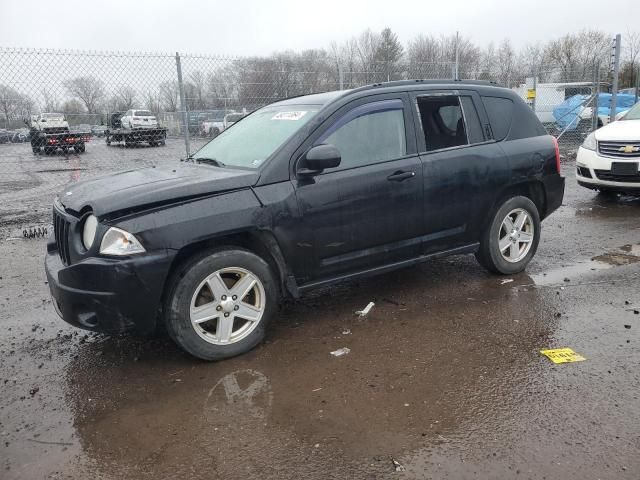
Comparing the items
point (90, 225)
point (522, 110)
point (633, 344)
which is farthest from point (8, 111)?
point (633, 344)

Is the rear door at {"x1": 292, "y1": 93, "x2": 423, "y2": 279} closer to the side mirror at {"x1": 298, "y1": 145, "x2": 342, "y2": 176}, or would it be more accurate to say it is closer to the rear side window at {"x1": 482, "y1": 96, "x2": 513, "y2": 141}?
the side mirror at {"x1": 298, "y1": 145, "x2": 342, "y2": 176}

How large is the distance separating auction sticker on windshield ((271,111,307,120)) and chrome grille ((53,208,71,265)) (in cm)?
187

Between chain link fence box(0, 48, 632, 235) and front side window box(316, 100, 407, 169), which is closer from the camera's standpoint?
front side window box(316, 100, 407, 169)

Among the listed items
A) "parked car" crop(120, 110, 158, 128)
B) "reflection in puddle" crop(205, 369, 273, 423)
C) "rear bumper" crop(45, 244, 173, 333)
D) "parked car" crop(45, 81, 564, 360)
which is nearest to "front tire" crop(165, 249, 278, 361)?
"parked car" crop(45, 81, 564, 360)

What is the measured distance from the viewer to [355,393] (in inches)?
127

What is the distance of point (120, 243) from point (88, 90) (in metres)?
6.96

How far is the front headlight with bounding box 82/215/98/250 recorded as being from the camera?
341cm

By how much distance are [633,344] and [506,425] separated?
1.55 metres

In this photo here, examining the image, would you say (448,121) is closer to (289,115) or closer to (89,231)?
(289,115)

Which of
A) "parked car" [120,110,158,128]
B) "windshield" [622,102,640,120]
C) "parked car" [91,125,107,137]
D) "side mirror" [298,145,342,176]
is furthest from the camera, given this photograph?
"parked car" [91,125,107,137]

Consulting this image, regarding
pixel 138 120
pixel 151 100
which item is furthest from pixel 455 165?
pixel 138 120

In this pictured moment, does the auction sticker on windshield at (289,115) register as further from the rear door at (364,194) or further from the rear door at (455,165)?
the rear door at (455,165)

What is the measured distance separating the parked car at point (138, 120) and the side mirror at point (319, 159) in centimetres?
697

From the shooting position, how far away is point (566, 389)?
3205 mm
